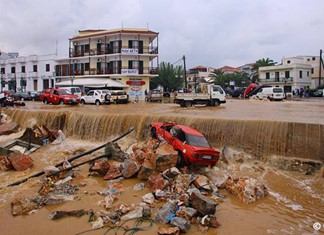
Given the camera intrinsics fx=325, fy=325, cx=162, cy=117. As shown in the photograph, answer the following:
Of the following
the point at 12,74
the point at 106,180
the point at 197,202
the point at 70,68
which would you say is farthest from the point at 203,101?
the point at 12,74

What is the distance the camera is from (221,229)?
8828mm

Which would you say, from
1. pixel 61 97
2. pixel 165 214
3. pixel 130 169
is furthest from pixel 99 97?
pixel 165 214

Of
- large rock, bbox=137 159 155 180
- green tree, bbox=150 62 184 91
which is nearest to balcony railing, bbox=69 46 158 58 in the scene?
green tree, bbox=150 62 184 91

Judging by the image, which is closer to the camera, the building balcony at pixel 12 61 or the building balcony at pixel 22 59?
the building balcony at pixel 22 59

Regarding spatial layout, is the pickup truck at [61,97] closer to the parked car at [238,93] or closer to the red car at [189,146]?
the red car at [189,146]

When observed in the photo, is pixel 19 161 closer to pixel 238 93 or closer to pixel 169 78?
pixel 238 93

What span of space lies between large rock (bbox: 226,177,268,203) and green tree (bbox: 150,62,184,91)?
48784mm

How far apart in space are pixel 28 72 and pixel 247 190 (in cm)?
5710

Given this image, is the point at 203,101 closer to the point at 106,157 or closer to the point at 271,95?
the point at 271,95

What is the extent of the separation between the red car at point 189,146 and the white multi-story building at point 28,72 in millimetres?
46662

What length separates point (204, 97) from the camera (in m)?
28.4

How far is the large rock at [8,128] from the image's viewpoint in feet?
73.0

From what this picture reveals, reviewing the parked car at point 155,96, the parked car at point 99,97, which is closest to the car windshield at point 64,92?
the parked car at point 99,97

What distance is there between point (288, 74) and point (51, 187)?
195 ft
